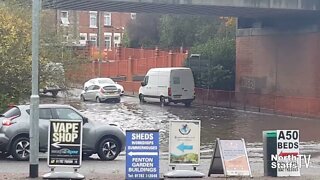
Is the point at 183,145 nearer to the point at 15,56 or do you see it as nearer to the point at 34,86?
the point at 34,86

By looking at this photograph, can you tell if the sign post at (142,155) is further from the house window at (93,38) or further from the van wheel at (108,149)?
the house window at (93,38)

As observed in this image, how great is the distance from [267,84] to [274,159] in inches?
1178

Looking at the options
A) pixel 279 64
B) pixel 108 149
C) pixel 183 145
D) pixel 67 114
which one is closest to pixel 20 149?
pixel 67 114

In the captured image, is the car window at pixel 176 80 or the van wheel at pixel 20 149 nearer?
the van wheel at pixel 20 149

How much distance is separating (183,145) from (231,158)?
101 cm

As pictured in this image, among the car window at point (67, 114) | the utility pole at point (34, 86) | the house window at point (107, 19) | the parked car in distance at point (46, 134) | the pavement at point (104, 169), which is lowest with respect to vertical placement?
the pavement at point (104, 169)

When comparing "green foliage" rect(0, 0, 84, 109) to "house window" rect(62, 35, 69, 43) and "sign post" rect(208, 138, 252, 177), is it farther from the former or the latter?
"sign post" rect(208, 138, 252, 177)

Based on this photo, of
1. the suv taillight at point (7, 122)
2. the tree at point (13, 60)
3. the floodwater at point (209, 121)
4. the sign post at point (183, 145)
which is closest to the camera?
the sign post at point (183, 145)

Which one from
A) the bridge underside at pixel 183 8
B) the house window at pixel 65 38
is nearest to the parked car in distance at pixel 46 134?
the bridge underside at pixel 183 8

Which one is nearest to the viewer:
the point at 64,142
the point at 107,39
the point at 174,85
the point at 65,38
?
the point at 64,142

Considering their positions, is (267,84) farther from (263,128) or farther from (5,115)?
(5,115)

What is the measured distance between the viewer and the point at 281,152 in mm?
14602

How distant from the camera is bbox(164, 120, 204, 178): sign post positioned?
14352 mm

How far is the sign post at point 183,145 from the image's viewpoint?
565 inches
